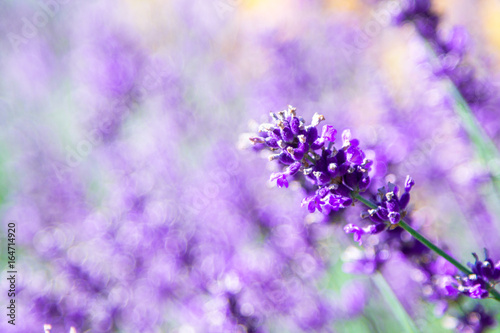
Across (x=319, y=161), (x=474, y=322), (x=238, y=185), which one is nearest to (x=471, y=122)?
(x=474, y=322)

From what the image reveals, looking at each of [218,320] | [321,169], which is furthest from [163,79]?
[321,169]

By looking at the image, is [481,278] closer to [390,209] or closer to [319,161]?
[390,209]

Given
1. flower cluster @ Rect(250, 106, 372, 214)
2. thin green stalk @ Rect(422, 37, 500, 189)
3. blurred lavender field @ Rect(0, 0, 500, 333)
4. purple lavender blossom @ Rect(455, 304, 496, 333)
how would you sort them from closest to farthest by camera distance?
flower cluster @ Rect(250, 106, 372, 214), purple lavender blossom @ Rect(455, 304, 496, 333), thin green stalk @ Rect(422, 37, 500, 189), blurred lavender field @ Rect(0, 0, 500, 333)

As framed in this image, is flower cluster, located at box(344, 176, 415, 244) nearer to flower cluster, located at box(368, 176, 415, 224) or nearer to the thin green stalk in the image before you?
flower cluster, located at box(368, 176, 415, 224)

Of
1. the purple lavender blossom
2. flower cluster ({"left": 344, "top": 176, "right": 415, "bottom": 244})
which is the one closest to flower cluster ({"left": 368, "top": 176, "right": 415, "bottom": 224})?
flower cluster ({"left": 344, "top": 176, "right": 415, "bottom": 244})

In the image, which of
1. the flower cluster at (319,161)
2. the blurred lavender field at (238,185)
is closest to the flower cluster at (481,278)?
the flower cluster at (319,161)

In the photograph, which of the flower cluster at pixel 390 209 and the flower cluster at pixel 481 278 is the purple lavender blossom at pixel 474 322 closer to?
the flower cluster at pixel 481 278
